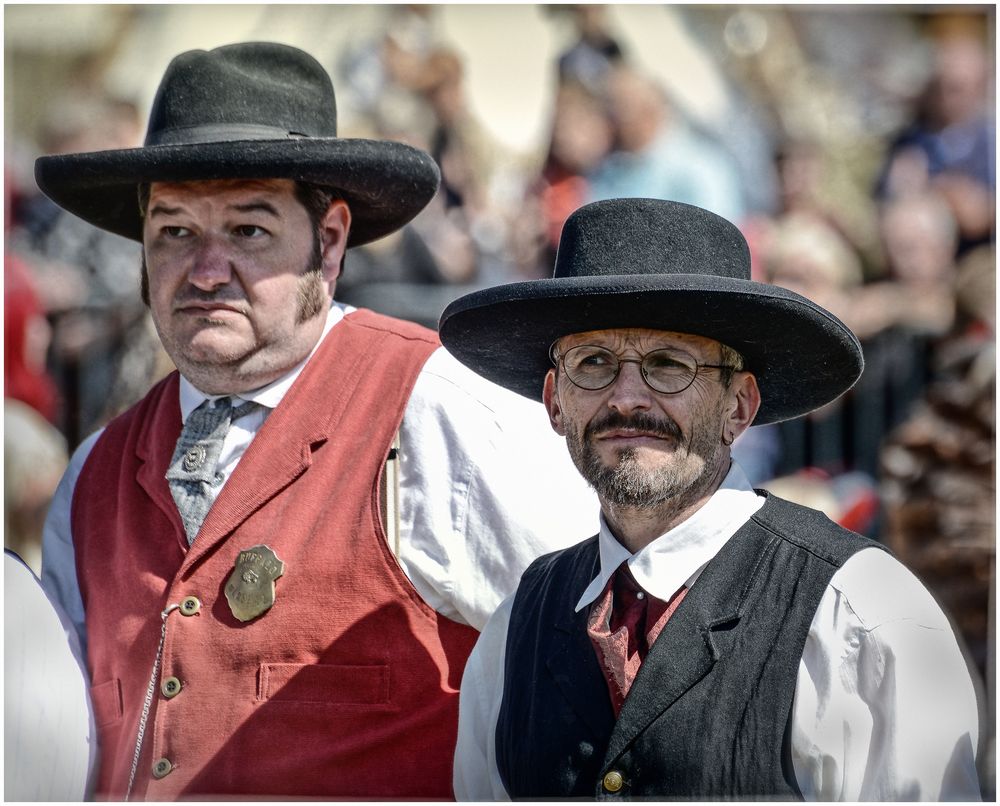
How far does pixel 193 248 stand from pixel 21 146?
2506 mm

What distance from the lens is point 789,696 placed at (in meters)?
2.01

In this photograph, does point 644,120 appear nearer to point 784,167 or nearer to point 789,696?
point 784,167

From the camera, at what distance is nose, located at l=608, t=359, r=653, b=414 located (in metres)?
2.27

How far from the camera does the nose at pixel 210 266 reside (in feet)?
9.00

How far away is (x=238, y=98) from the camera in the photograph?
2.86 meters

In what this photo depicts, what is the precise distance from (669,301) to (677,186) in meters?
2.86

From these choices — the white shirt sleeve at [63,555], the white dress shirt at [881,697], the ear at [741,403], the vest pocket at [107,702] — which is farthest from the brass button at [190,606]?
the white dress shirt at [881,697]

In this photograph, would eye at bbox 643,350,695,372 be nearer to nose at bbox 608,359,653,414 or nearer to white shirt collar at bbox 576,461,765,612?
nose at bbox 608,359,653,414

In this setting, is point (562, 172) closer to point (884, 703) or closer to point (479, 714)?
point (479, 714)

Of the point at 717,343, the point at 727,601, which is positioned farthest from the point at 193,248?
the point at 727,601

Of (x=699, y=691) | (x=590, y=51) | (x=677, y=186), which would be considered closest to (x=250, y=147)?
(x=699, y=691)

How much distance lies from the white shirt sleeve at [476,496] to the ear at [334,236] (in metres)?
0.34

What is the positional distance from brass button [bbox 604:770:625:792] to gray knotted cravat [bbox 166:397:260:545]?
3.49 ft

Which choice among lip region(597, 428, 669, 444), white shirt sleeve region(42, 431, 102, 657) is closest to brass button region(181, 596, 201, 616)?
white shirt sleeve region(42, 431, 102, 657)
